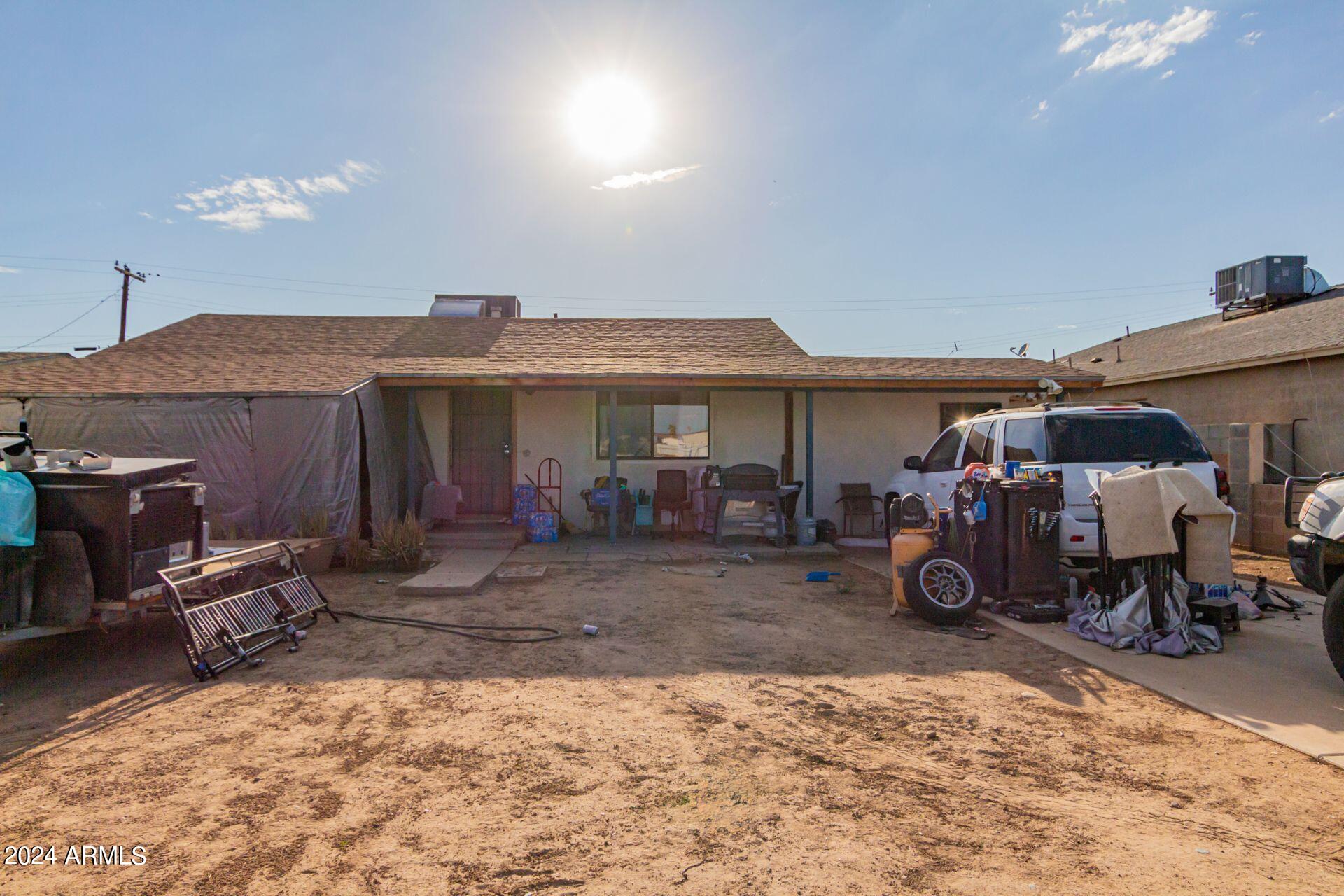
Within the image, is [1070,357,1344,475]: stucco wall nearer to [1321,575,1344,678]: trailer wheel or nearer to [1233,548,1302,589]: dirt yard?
[1233,548,1302,589]: dirt yard

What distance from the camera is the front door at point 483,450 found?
11.5 metres

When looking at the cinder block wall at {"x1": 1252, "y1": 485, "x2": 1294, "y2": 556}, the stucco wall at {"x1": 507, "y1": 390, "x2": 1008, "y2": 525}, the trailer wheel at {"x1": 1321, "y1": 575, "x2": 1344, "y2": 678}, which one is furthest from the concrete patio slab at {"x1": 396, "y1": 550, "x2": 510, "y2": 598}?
the cinder block wall at {"x1": 1252, "y1": 485, "x2": 1294, "y2": 556}

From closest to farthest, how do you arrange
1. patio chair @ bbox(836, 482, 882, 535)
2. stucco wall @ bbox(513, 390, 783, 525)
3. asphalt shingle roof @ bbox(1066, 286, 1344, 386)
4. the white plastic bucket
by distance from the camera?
the white plastic bucket < patio chair @ bbox(836, 482, 882, 535) < stucco wall @ bbox(513, 390, 783, 525) < asphalt shingle roof @ bbox(1066, 286, 1344, 386)

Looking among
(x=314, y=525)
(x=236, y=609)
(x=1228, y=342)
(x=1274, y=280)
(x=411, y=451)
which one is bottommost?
(x=236, y=609)

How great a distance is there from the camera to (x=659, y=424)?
11.5m

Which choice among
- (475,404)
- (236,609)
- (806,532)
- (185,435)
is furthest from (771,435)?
(185,435)

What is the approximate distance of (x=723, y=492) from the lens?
9.79 m

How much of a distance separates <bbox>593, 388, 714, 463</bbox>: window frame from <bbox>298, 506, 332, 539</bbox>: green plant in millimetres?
4178

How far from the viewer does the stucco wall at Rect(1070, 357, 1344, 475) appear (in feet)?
36.0

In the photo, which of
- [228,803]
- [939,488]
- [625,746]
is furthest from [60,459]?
[939,488]

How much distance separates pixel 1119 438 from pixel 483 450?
9.14m

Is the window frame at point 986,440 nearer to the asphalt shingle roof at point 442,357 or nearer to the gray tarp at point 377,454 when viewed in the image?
the asphalt shingle roof at point 442,357

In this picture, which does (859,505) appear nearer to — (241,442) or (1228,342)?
(241,442)

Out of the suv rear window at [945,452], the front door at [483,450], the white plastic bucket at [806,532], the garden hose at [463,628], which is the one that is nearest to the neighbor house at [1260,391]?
the suv rear window at [945,452]
